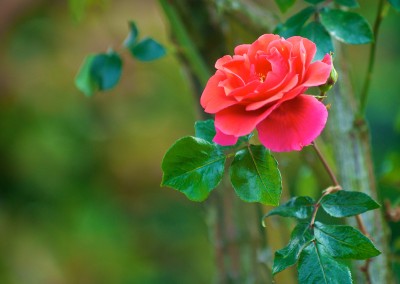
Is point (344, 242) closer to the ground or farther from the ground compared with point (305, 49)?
closer to the ground

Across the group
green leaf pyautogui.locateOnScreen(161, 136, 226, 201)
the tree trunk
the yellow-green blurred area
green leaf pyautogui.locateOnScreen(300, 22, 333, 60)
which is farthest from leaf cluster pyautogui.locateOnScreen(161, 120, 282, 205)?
the yellow-green blurred area

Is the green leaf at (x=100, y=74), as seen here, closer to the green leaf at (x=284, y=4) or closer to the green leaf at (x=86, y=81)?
the green leaf at (x=86, y=81)

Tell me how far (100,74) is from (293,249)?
360 millimetres

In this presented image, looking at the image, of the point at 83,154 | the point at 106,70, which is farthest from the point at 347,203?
the point at 83,154

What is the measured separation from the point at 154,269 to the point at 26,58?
0.91 meters

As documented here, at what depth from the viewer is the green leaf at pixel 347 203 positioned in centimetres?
49

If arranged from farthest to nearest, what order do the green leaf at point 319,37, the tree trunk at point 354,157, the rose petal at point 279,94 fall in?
the tree trunk at point 354,157
the green leaf at point 319,37
the rose petal at point 279,94

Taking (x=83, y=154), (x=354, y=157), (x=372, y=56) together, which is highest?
(x=372, y=56)

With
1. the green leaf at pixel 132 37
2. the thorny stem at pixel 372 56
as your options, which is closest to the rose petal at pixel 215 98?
the thorny stem at pixel 372 56

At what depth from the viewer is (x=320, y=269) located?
0.47 m

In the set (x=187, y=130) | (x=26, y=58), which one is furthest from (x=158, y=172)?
(x=26, y=58)

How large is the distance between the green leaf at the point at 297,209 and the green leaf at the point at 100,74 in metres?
0.30

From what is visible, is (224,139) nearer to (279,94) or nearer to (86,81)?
(279,94)

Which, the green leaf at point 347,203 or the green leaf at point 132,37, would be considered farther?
the green leaf at point 132,37
